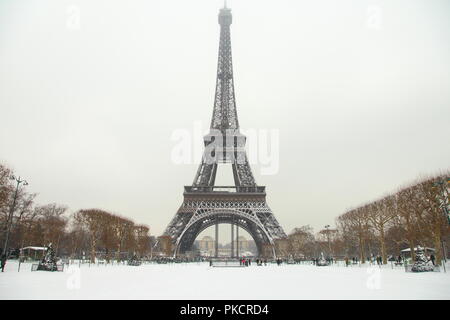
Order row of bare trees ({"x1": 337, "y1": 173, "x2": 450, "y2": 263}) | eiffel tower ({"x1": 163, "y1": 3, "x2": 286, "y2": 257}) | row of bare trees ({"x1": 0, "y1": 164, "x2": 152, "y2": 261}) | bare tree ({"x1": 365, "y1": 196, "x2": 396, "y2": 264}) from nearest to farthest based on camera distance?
row of bare trees ({"x1": 337, "y1": 173, "x2": 450, "y2": 263}), bare tree ({"x1": 365, "y1": 196, "x2": 396, "y2": 264}), row of bare trees ({"x1": 0, "y1": 164, "x2": 152, "y2": 261}), eiffel tower ({"x1": 163, "y1": 3, "x2": 286, "y2": 257})

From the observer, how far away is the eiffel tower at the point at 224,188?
5747cm

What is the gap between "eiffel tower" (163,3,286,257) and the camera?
57469 millimetres

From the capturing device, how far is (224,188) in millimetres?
65688

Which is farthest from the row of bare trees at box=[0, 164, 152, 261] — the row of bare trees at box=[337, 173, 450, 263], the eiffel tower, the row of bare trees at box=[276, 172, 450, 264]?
the row of bare trees at box=[337, 173, 450, 263]

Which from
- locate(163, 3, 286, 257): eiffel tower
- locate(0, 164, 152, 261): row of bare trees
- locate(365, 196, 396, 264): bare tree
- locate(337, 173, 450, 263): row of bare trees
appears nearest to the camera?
locate(337, 173, 450, 263): row of bare trees

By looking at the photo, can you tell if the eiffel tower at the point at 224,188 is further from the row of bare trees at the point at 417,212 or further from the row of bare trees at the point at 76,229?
the row of bare trees at the point at 417,212

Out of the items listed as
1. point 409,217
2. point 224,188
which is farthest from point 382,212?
point 224,188

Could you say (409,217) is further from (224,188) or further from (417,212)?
(224,188)

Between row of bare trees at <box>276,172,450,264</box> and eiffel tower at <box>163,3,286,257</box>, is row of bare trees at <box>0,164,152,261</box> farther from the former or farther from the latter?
row of bare trees at <box>276,172,450,264</box>

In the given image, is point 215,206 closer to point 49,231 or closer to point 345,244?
point 345,244

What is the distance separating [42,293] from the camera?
41.1 feet
